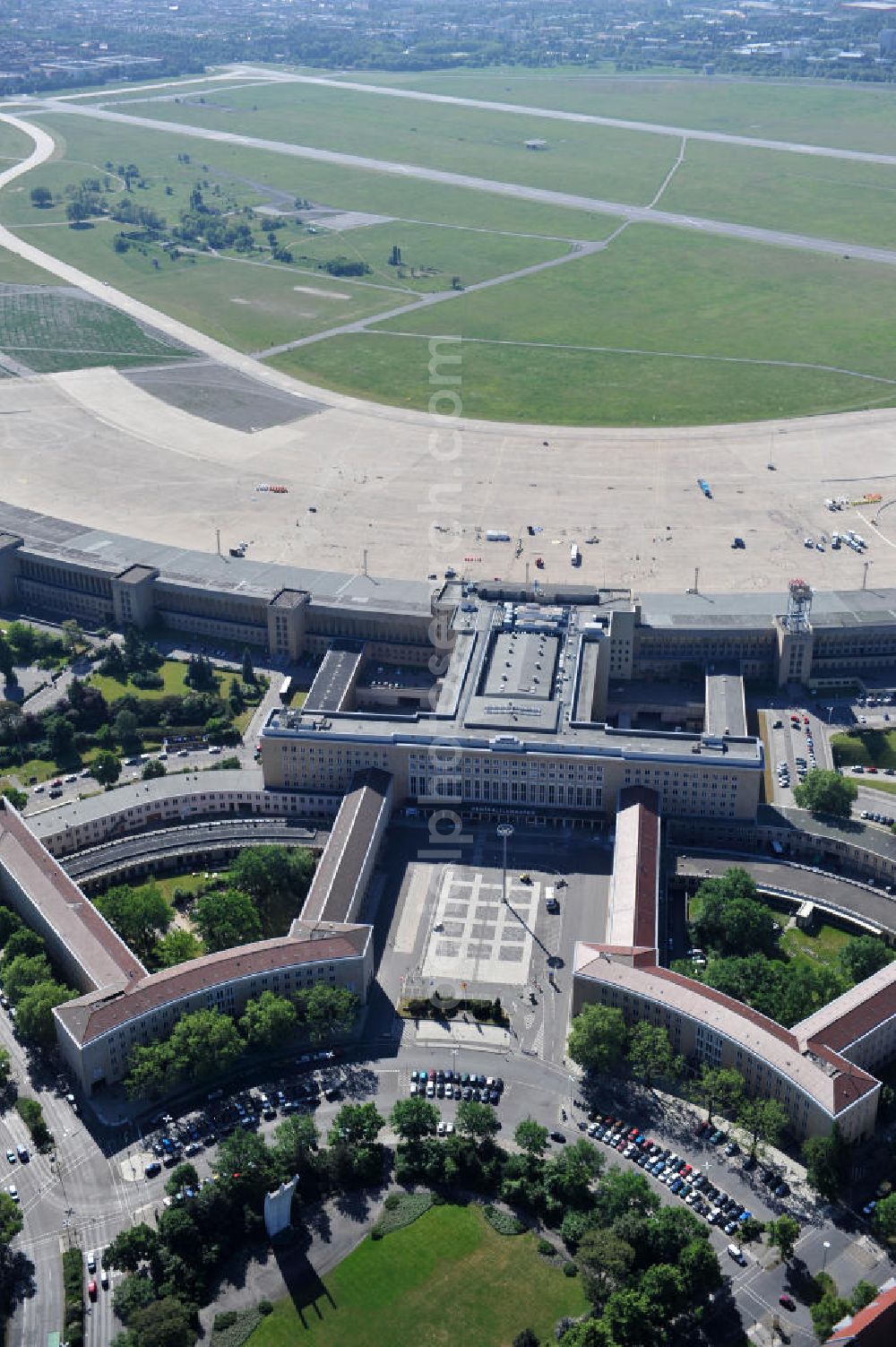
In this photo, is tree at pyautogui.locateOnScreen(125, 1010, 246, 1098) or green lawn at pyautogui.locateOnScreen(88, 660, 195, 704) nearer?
tree at pyautogui.locateOnScreen(125, 1010, 246, 1098)

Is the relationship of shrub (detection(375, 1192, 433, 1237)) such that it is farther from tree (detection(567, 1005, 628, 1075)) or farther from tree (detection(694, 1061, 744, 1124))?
tree (detection(694, 1061, 744, 1124))

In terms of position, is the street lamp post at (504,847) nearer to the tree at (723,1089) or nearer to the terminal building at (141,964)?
the terminal building at (141,964)

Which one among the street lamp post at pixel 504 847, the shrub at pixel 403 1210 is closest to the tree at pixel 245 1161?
the shrub at pixel 403 1210

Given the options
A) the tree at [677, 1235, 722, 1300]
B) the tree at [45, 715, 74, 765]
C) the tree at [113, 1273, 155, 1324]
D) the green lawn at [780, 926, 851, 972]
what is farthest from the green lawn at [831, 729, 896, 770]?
the tree at [113, 1273, 155, 1324]

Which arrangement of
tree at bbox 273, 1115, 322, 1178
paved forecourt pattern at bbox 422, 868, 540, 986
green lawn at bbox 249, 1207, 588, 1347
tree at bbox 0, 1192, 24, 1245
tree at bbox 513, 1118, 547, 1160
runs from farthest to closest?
paved forecourt pattern at bbox 422, 868, 540, 986 → tree at bbox 513, 1118, 547, 1160 → tree at bbox 273, 1115, 322, 1178 → tree at bbox 0, 1192, 24, 1245 → green lawn at bbox 249, 1207, 588, 1347

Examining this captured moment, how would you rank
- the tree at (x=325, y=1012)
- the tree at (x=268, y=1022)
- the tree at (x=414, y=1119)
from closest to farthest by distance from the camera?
1. the tree at (x=414, y=1119)
2. the tree at (x=268, y=1022)
3. the tree at (x=325, y=1012)

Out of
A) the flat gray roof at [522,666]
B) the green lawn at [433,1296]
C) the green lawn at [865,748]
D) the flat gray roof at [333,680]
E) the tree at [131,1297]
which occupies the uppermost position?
the flat gray roof at [522,666]
